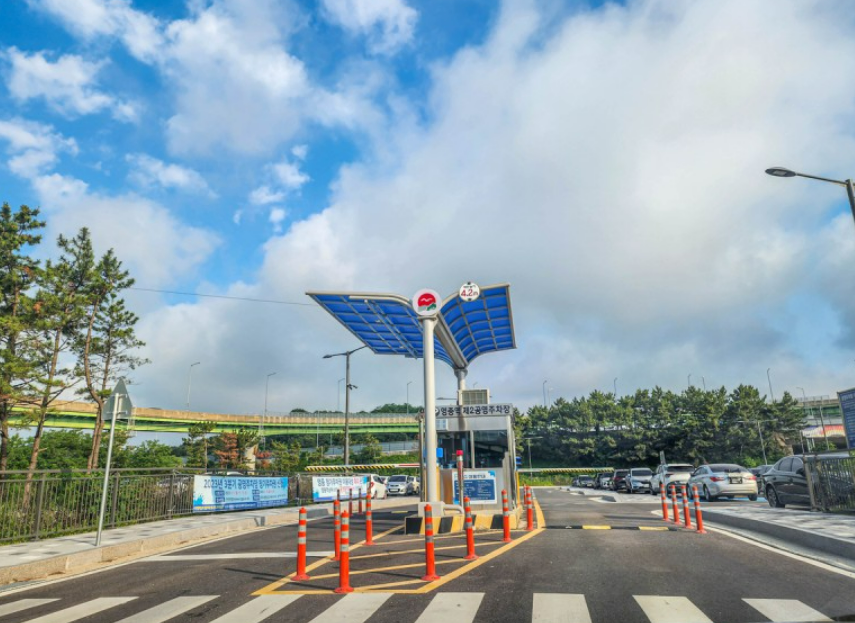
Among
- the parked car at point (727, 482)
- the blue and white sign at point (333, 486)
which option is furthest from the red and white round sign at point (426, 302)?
the blue and white sign at point (333, 486)

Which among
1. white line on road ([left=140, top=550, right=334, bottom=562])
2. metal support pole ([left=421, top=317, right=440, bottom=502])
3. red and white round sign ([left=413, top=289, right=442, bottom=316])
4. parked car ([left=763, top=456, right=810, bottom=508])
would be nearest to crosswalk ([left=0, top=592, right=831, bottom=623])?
white line on road ([left=140, top=550, right=334, bottom=562])

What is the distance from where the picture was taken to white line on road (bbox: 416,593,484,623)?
5.71 meters

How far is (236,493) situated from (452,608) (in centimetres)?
1745

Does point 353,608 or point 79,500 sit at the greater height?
point 79,500

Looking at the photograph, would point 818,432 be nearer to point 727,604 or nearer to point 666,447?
point 666,447

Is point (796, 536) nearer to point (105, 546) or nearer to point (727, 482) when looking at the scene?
point (727, 482)

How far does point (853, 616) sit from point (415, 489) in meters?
40.3

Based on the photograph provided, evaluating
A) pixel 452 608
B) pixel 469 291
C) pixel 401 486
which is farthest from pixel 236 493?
pixel 401 486

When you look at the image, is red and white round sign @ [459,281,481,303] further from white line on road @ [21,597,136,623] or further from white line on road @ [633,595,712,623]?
white line on road @ [21,597,136,623]

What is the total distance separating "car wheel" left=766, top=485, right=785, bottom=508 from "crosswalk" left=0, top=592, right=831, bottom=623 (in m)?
12.4

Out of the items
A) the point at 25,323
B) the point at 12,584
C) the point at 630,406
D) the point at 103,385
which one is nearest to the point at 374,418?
the point at 630,406

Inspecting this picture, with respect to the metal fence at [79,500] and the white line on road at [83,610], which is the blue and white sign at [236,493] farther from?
the white line on road at [83,610]

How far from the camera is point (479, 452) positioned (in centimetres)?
1644

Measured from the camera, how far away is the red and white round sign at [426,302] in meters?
15.0
